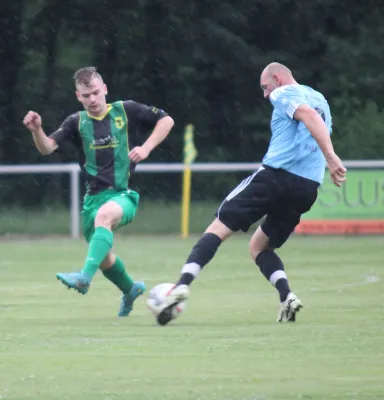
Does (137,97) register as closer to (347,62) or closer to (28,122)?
(347,62)

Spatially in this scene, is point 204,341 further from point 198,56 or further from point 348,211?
point 198,56

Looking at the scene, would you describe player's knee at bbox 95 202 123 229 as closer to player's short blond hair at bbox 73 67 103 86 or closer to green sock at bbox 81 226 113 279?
green sock at bbox 81 226 113 279

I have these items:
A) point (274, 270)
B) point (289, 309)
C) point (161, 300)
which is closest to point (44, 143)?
point (161, 300)

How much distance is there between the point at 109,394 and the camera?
273 inches

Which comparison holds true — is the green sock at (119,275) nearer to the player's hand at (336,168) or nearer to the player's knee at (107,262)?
the player's knee at (107,262)

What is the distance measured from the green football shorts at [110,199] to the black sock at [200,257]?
923mm

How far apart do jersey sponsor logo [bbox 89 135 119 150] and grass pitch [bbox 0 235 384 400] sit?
121 centimetres

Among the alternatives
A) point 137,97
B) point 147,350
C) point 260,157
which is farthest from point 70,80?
point 147,350

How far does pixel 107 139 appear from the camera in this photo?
11078mm

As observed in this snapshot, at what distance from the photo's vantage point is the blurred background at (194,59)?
1198 inches

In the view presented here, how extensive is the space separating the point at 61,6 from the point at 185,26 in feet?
8.18

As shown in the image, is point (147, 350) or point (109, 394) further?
point (147, 350)

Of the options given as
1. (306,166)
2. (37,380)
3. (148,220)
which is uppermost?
(306,166)

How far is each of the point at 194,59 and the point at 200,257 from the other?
69.0ft
